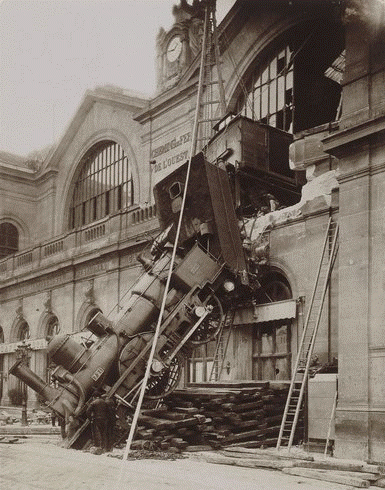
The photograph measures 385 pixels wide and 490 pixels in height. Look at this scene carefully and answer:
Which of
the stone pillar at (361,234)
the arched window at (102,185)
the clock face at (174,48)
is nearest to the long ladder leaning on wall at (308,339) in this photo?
the stone pillar at (361,234)

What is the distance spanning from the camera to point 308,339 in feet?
58.5

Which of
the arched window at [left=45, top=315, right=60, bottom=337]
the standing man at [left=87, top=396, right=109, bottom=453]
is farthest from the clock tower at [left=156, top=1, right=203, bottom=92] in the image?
the standing man at [left=87, top=396, right=109, bottom=453]

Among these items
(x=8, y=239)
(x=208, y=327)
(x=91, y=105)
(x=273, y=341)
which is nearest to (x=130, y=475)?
(x=208, y=327)

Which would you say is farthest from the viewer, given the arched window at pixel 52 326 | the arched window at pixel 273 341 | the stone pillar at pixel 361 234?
the arched window at pixel 52 326

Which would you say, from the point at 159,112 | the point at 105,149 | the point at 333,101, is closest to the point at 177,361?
the point at 333,101

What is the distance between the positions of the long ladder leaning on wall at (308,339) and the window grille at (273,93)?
798 cm

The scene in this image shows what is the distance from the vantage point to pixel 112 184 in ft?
116

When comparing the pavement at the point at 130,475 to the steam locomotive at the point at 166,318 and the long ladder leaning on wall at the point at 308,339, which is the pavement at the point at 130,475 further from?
the long ladder leaning on wall at the point at 308,339

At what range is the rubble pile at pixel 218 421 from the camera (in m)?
15.7

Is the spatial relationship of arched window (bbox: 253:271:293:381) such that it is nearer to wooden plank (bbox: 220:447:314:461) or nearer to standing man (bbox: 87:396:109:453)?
wooden plank (bbox: 220:447:314:461)

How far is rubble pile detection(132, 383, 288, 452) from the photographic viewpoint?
1566 centimetres

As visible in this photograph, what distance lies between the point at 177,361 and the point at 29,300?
695 inches

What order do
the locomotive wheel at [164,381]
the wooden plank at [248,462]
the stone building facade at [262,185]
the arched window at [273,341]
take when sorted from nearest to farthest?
the wooden plank at [248,462]
the stone building facade at [262,185]
the locomotive wheel at [164,381]
the arched window at [273,341]

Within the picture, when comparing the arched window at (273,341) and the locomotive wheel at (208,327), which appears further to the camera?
the arched window at (273,341)
